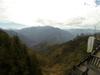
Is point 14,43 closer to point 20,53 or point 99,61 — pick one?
point 20,53

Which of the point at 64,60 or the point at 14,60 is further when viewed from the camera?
the point at 64,60

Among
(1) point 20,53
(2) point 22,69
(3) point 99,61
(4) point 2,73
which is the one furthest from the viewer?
(1) point 20,53

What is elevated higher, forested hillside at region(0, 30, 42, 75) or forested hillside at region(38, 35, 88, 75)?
forested hillside at region(0, 30, 42, 75)

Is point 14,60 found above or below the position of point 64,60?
above

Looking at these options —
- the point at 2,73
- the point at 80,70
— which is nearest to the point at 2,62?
the point at 2,73

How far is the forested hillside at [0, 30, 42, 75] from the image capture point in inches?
1038

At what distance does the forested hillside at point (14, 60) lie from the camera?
26.4m

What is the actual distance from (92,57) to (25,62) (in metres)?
10.4

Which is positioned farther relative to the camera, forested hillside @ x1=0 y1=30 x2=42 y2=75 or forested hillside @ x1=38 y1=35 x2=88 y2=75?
forested hillside @ x1=38 y1=35 x2=88 y2=75

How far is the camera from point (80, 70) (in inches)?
893

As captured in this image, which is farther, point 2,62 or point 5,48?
point 5,48

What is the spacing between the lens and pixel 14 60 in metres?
27.7

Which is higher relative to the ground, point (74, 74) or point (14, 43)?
point (14, 43)

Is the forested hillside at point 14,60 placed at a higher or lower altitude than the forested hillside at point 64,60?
higher
